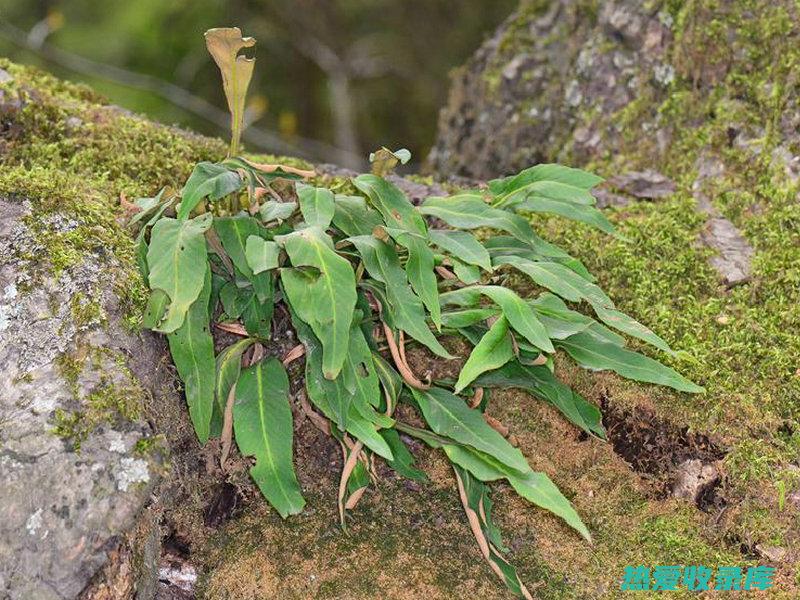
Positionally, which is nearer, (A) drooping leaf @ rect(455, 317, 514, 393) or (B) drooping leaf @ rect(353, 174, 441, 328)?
(A) drooping leaf @ rect(455, 317, 514, 393)

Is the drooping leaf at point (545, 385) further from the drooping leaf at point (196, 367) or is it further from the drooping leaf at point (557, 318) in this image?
the drooping leaf at point (196, 367)

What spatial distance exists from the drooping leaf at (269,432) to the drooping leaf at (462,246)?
55cm

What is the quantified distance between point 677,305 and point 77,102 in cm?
220

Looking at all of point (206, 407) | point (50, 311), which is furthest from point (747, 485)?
point (50, 311)

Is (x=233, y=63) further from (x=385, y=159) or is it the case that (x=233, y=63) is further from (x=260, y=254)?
(x=260, y=254)

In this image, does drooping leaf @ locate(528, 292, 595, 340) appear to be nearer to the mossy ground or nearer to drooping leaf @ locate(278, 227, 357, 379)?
the mossy ground

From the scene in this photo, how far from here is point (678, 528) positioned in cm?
213

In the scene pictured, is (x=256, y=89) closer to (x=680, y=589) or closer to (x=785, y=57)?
(x=785, y=57)

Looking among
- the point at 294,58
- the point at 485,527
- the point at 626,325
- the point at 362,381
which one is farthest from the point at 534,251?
the point at 294,58

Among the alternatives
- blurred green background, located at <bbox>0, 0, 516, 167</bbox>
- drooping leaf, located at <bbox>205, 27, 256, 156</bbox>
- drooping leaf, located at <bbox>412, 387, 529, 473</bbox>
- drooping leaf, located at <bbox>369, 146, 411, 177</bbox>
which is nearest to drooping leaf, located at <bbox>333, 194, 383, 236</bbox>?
drooping leaf, located at <bbox>369, 146, 411, 177</bbox>

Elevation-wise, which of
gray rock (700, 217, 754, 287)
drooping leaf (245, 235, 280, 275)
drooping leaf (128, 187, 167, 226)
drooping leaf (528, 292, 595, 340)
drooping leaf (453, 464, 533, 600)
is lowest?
drooping leaf (453, 464, 533, 600)

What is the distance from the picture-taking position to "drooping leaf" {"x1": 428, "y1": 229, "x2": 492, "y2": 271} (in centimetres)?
225

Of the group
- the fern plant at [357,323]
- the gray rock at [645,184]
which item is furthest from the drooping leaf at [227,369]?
the gray rock at [645,184]

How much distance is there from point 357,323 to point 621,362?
26.9 inches
